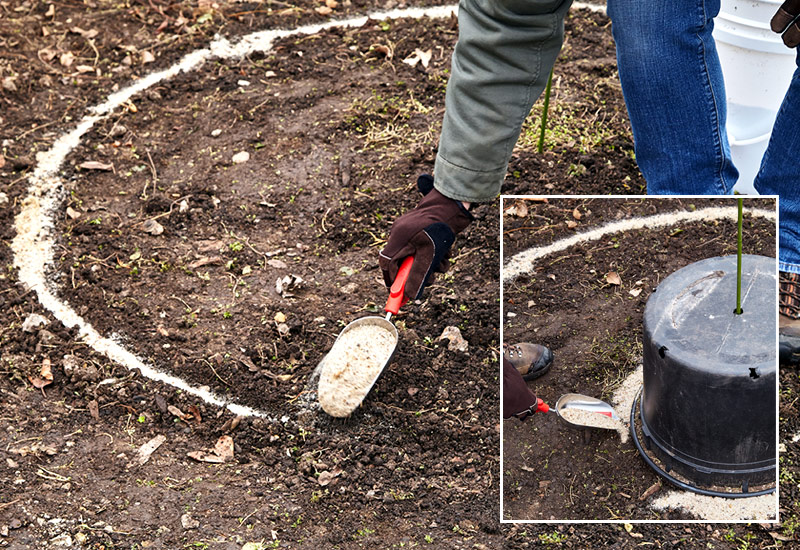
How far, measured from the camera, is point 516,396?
233 cm

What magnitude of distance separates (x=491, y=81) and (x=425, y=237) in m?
0.52

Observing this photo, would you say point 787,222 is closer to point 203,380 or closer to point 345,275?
point 345,275

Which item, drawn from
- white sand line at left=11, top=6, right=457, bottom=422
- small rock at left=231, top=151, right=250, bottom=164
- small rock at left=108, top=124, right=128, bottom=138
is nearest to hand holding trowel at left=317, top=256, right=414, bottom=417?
white sand line at left=11, top=6, right=457, bottom=422

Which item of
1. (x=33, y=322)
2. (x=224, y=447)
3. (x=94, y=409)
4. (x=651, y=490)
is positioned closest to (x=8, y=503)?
(x=94, y=409)

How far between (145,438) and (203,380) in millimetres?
346

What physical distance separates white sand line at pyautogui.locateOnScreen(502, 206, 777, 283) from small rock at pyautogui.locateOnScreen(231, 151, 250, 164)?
239 cm

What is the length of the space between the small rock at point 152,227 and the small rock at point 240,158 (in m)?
0.60

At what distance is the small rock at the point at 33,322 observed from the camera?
368cm

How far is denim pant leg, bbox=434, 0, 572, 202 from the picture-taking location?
2.45 metres

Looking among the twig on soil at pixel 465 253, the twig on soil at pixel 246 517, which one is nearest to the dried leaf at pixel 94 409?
the twig on soil at pixel 246 517

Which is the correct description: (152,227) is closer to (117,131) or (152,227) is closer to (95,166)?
(95,166)

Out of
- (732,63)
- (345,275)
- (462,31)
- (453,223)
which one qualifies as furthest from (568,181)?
(462,31)

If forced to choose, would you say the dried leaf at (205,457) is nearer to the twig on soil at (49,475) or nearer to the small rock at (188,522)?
the small rock at (188,522)

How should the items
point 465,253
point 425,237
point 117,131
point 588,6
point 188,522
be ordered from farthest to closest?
point 588,6 < point 117,131 < point 465,253 < point 188,522 < point 425,237
